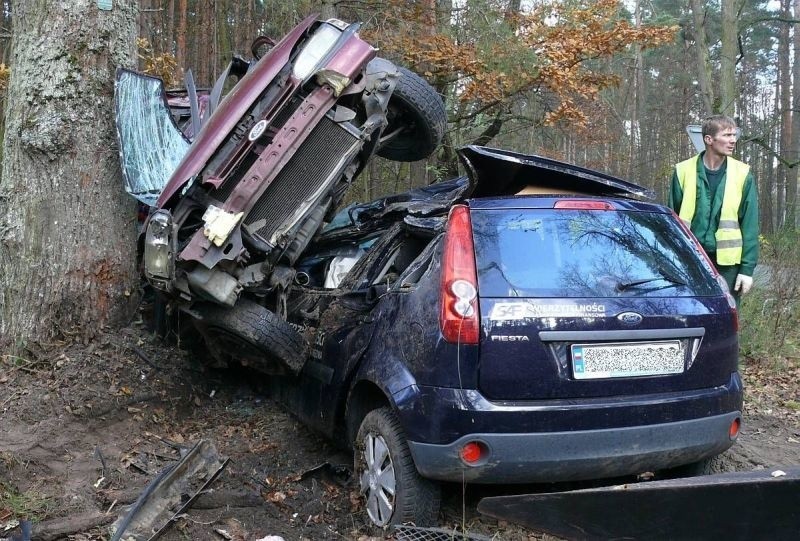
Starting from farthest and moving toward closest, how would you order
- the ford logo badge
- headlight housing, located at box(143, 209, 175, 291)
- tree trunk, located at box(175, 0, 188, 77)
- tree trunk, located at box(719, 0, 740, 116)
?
tree trunk, located at box(719, 0, 740, 116) → tree trunk, located at box(175, 0, 188, 77) → headlight housing, located at box(143, 209, 175, 291) → the ford logo badge

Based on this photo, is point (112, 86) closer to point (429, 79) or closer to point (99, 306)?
point (99, 306)

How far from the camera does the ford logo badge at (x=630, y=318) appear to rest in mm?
2908

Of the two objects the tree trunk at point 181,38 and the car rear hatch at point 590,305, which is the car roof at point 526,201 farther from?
the tree trunk at point 181,38

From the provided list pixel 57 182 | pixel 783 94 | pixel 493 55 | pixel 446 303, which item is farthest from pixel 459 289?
pixel 783 94

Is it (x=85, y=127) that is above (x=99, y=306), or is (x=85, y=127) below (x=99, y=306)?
above

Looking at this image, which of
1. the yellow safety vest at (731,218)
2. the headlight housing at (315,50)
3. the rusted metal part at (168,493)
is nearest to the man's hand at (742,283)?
the yellow safety vest at (731,218)

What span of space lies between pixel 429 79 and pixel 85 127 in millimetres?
6599

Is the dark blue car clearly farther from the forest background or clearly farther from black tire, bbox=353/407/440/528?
the forest background

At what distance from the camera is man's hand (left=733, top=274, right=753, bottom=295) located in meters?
4.68

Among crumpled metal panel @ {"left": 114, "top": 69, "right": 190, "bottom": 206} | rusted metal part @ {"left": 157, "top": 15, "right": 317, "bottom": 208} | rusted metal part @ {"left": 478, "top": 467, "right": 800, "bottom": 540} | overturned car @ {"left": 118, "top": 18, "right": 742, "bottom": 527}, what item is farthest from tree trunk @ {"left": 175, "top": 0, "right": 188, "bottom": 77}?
rusted metal part @ {"left": 478, "top": 467, "right": 800, "bottom": 540}

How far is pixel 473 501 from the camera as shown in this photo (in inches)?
134

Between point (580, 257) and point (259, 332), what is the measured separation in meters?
2.05

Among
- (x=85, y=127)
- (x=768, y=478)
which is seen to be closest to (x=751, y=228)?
(x=768, y=478)

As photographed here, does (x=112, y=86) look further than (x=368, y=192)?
No
